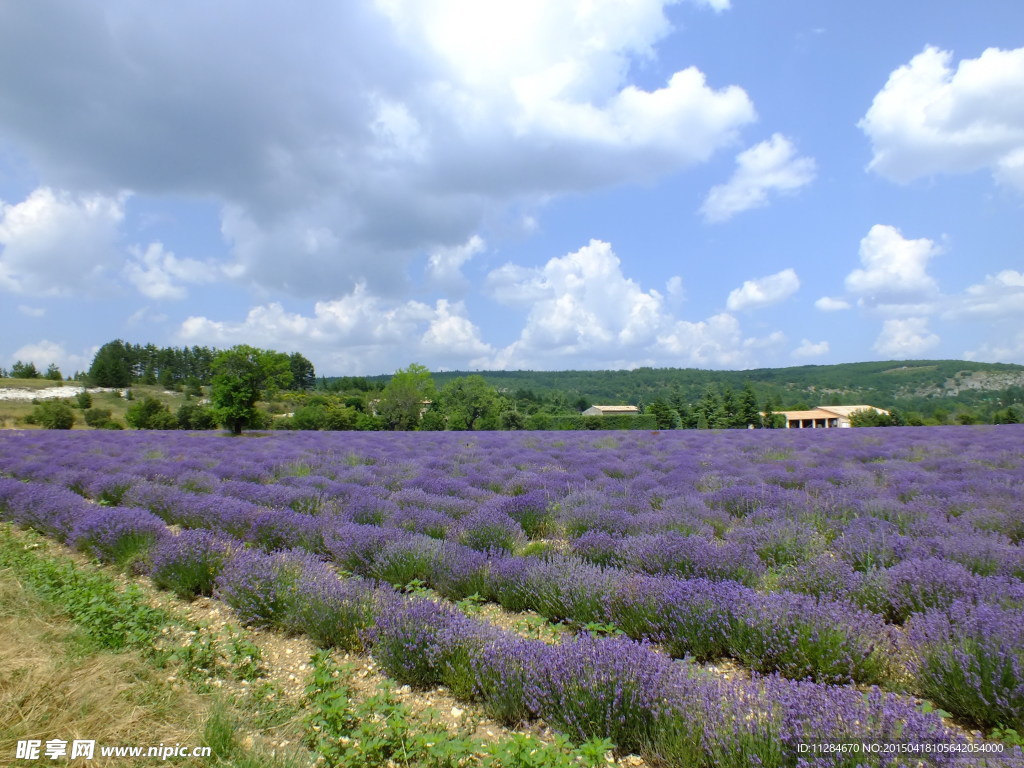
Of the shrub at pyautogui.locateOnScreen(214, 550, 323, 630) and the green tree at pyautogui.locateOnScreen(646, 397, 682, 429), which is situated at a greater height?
the shrub at pyautogui.locateOnScreen(214, 550, 323, 630)

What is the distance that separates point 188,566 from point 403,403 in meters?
44.1

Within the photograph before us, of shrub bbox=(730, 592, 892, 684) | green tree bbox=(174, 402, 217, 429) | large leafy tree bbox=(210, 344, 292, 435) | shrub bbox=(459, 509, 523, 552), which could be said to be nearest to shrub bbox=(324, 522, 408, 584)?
shrub bbox=(459, 509, 523, 552)

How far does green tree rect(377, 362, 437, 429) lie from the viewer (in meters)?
46.8

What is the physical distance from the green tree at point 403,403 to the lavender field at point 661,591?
3887cm

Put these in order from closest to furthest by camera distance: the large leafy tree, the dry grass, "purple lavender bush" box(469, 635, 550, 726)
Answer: the dry grass, "purple lavender bush" box(469, 635, 550, 726), the large leafy tree

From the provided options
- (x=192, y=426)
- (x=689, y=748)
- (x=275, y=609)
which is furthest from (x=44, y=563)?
(x=192, y=426)

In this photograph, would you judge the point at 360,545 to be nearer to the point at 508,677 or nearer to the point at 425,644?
the point at 425,644

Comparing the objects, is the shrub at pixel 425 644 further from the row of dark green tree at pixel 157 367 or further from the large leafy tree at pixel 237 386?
the row of dark green tree at pixel 157 367

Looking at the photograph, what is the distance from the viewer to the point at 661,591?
3248 mm

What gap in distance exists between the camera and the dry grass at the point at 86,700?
2.11m

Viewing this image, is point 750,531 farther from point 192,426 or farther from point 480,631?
point 192,426

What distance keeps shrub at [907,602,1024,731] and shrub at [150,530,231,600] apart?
4.82 meters

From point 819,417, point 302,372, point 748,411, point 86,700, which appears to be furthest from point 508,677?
point 302,372

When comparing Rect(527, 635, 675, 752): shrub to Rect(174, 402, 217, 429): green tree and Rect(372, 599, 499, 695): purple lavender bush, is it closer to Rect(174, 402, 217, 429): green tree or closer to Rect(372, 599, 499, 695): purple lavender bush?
Rect(372, 599, 499, 695): purple lavender bush
